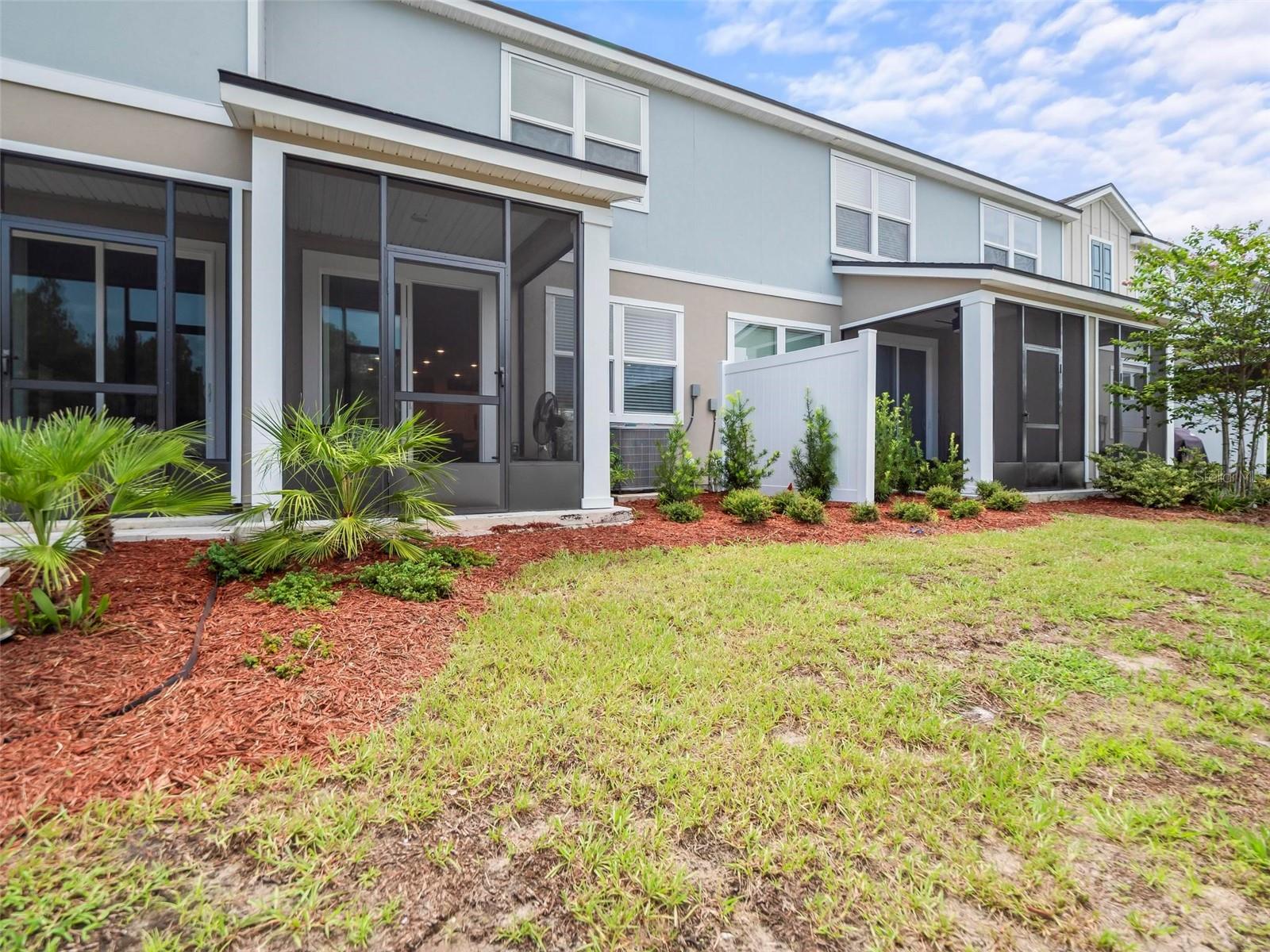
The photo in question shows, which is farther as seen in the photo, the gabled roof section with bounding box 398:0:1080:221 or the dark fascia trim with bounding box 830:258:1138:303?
the dark fascia trim with bounding box 830:258:1138:303

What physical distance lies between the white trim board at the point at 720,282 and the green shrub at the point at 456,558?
4825 mm

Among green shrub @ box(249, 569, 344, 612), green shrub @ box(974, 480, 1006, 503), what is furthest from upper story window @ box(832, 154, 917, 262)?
green shrub @ box(249, 569, 344, 612)

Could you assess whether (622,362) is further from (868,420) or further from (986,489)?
(986,489)

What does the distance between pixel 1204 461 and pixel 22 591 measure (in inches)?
526

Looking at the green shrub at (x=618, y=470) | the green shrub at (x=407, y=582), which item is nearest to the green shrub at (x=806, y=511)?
the green shrub at (x=618, y=470)

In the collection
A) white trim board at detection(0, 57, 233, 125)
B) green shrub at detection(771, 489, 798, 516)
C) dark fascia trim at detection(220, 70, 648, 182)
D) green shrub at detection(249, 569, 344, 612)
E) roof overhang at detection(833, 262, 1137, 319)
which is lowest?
green shrub at detection(249, 569, 344, 612)

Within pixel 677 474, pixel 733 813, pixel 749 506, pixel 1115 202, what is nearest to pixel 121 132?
pixel 677 474

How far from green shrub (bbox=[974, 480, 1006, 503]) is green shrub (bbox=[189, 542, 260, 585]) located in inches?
311

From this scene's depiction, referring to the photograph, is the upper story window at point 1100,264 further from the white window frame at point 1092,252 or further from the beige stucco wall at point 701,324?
the beige stucco wall at point 701,324

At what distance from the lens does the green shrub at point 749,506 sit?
5926mm

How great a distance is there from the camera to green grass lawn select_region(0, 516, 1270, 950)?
129cm

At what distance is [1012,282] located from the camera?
8.06 metres

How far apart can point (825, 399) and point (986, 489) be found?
97.0 inches

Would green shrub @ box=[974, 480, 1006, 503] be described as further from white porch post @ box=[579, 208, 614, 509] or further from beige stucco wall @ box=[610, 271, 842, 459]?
white porch post @ box=[579, 208, 614, 509]
